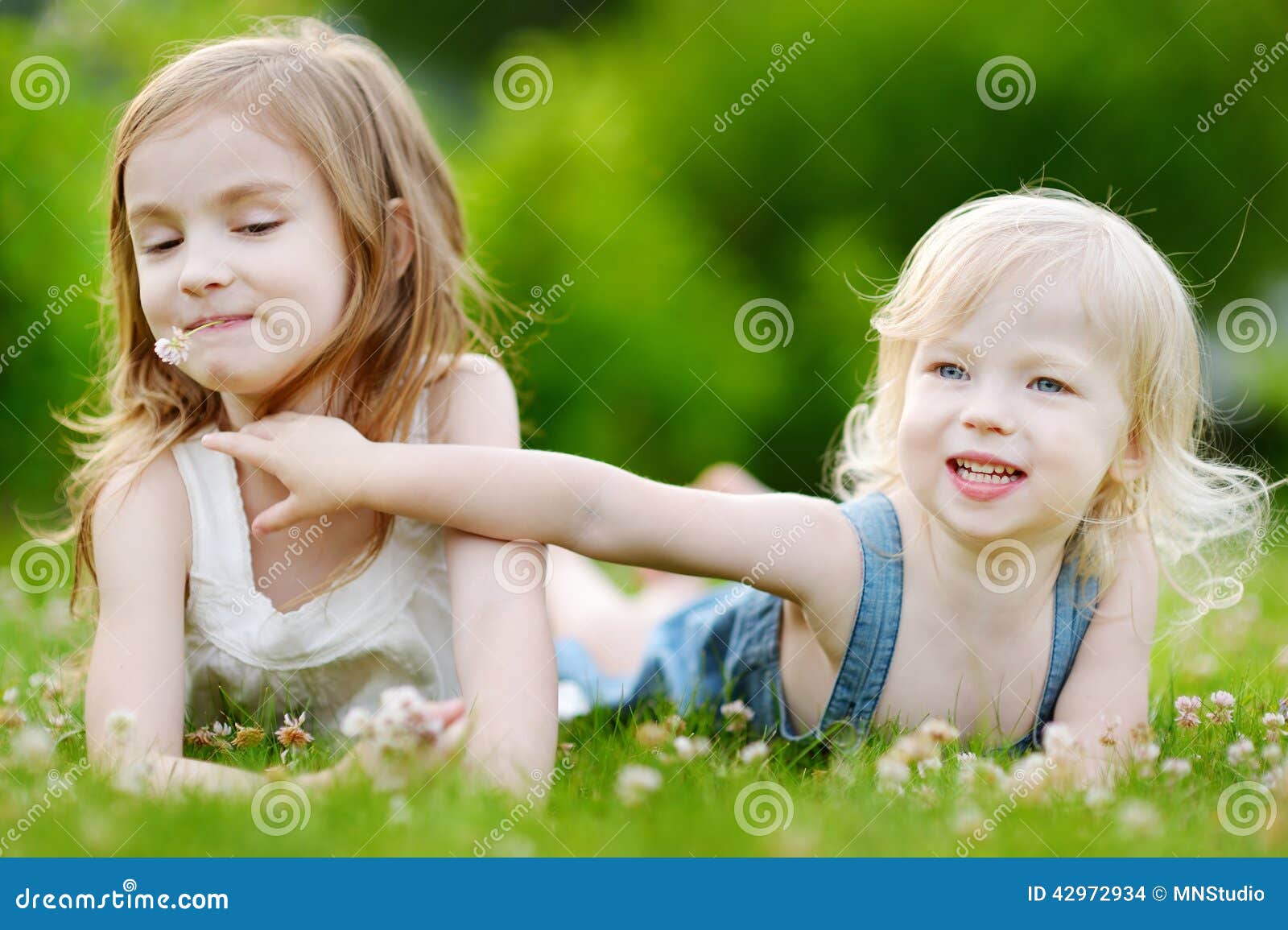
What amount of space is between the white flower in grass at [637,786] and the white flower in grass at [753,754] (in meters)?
0.38

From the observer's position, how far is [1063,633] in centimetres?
320

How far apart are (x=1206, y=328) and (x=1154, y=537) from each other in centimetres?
646

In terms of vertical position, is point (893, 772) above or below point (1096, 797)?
below

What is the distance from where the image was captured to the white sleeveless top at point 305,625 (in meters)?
3.19

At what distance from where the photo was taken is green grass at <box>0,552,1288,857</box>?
7.17 ft

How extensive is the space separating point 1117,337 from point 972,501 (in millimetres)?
482

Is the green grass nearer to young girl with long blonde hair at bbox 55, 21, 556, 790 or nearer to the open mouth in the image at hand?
young girl with long blonde hair at bbox 55, 21, 556, 790

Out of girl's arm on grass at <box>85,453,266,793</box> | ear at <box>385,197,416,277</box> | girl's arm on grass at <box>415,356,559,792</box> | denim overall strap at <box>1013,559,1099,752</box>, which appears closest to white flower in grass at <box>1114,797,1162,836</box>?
denim overall strap at <box>1013,559,1099,752</box>

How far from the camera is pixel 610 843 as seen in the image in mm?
2215

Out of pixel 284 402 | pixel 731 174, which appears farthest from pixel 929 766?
pixel 731 174

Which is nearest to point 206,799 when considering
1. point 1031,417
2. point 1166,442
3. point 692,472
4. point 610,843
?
point 610,843

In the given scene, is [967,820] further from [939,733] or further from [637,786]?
[637,786]

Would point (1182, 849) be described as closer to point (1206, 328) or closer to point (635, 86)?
point (635, 86)

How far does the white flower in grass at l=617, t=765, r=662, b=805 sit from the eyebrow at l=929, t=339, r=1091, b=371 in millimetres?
1145
